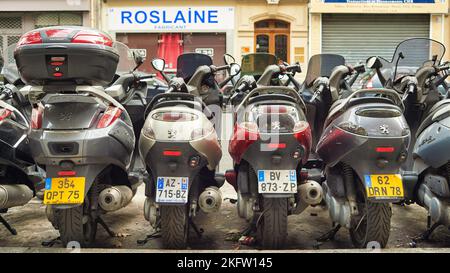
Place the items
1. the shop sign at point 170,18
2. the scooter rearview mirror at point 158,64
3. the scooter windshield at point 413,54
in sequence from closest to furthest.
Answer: the scooter rearview mirror at point 158,64 < the scooter windshield at point 413,54 < the shop sign at point 170,18

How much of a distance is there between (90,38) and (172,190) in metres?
1.16

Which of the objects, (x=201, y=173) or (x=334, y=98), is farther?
(x=334, y=98)

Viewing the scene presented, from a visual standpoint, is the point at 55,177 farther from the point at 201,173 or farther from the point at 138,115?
the point at 138,115

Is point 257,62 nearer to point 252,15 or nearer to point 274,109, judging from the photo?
point 274,109

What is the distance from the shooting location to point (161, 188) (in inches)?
120

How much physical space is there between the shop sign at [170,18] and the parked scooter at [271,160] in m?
11.5

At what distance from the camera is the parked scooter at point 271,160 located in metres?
3.06

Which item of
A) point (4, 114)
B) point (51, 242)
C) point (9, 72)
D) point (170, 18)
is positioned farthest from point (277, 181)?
point (170, 18)

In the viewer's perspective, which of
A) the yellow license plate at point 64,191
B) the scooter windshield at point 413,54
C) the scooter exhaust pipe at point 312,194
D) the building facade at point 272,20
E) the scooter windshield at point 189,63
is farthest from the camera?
the building facade at point 272,20

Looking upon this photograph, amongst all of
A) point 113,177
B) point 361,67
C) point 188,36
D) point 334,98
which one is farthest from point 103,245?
point 188,36

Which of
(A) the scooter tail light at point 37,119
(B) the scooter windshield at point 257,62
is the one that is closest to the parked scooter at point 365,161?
(B) the scooter windshield at point 257,62

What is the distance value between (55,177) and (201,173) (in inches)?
43.3

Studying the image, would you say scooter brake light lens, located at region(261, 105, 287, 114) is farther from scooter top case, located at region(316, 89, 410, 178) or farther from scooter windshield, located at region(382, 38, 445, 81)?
scooter windshield, located at region(382, 38, 445, 81)

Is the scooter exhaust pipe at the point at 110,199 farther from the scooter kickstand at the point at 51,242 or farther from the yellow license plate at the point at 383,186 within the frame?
the yellow license plate at the point at 383,186
